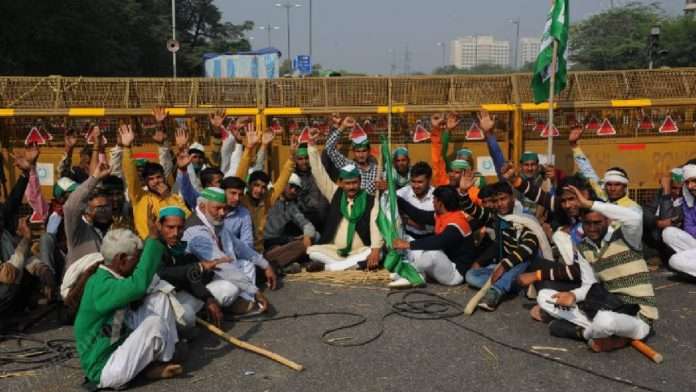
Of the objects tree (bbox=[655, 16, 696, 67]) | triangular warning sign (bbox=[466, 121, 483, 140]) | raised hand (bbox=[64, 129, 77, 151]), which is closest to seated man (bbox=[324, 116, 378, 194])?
triangular warning sign (bbox=[466, 121, 483, 140])

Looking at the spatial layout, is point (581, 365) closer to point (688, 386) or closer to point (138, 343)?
point (688, 386)

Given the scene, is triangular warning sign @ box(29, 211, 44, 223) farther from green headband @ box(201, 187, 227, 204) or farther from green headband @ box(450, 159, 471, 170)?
green headband @ box(450, 159, 471, 170)

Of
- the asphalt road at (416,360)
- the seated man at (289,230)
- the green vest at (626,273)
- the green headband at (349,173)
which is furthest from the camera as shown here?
the seated man at (289,230)

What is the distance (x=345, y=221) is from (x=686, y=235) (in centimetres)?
403

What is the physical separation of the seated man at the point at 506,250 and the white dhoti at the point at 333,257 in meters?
1.48

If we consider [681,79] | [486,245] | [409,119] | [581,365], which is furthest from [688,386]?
[681,79]

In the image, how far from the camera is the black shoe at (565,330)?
5555mm

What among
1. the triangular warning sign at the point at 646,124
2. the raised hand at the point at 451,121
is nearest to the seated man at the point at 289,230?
the raised hand at the point at 451,121

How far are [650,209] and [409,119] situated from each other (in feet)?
11.3

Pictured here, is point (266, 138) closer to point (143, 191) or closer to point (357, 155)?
point (357, 155)

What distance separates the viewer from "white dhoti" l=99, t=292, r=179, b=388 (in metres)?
4.57

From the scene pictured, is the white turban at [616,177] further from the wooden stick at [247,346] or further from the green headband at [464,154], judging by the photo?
the wooden stick at [247,346]

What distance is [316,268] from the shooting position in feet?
26.2

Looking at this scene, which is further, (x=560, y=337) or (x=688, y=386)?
(x=560, y=337)
